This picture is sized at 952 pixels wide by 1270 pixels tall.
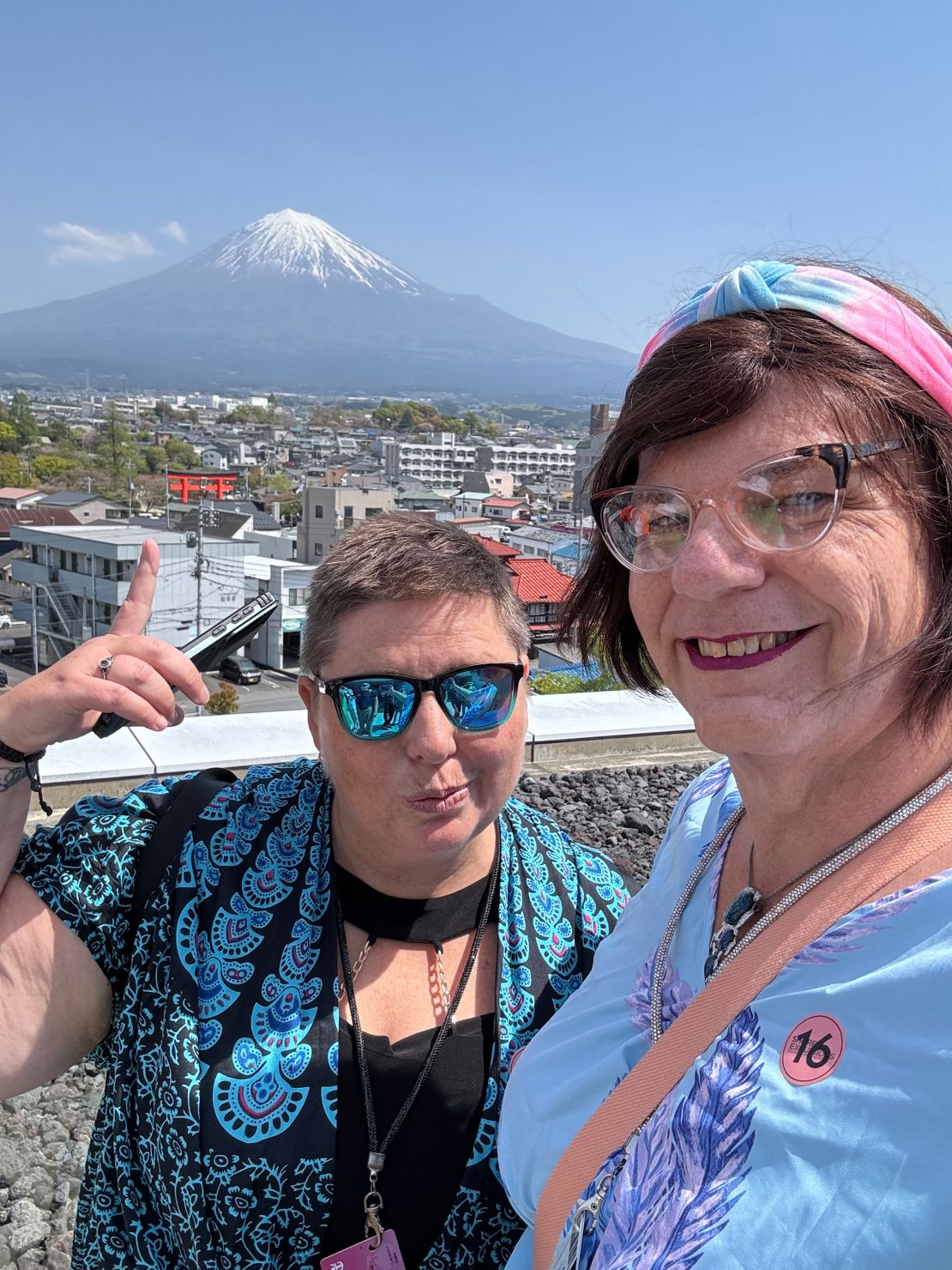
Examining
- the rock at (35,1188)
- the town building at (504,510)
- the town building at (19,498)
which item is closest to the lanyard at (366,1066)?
the rock at (35,1188)

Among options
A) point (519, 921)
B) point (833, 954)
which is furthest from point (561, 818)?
point (833, 954)

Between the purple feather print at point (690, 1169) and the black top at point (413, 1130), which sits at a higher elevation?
the purple feather print at point (690, 1169)

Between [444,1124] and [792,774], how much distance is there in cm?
86

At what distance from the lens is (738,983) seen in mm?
897

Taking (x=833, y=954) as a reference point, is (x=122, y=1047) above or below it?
below

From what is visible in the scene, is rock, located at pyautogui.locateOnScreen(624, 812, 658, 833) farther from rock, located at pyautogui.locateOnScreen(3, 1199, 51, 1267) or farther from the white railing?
rock, located at pyautogui.locateOnScreen(3, 1199, 51, 1267)

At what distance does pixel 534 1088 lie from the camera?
1.15m

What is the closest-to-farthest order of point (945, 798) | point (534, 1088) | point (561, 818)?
point (945, 798)
point (534, 1088)
point (561, 818)

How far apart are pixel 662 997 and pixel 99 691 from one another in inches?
35.8

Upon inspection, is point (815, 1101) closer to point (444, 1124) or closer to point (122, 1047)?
point (444, 1124)

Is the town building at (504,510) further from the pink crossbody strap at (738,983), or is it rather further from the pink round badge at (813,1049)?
the pink round badge at (813,1049)

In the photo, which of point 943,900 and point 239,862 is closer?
point 943,900

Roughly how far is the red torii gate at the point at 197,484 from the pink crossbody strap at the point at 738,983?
7836 centimetres

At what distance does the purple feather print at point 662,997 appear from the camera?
107 centimetres
